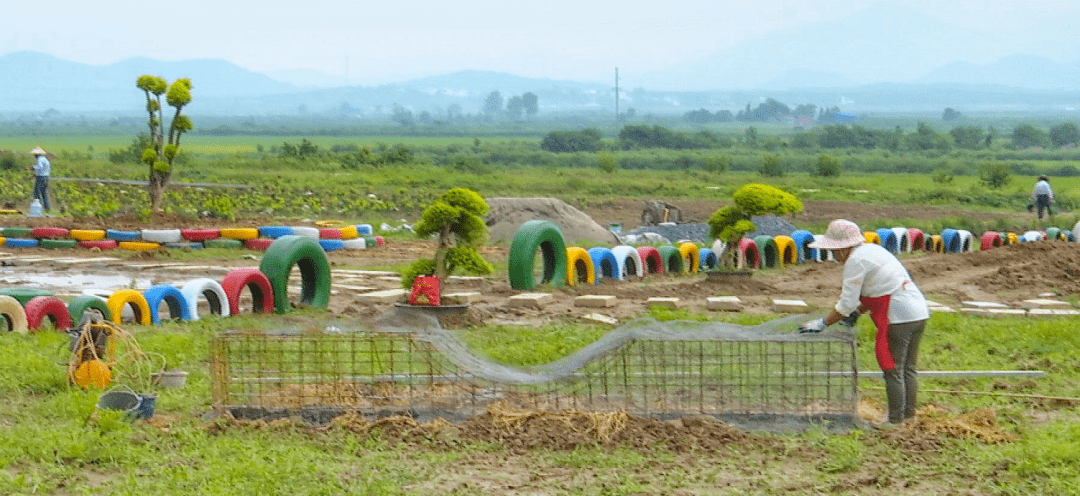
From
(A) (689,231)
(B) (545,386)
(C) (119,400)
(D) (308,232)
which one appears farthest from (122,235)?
(B) (545,386)

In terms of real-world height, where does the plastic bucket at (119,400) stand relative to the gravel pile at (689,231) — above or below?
above

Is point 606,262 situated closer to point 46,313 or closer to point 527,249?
point 527,249

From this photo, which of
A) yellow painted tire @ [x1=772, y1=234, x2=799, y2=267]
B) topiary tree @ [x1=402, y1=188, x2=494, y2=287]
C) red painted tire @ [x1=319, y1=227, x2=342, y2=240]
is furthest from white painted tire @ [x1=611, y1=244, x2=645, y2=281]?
red painted tire @ [x1=319, y1=227, x2=342, y2=240]

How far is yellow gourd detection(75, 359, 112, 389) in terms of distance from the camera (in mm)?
10031

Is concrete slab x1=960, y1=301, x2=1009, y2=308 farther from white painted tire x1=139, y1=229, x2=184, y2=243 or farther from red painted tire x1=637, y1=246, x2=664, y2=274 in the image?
white painted tire x1=139, y1=229, x2=184, y2=243

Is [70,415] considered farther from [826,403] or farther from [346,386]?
[826,403]

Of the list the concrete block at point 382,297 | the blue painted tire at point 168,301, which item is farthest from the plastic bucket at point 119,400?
the concrete block at point 382,297

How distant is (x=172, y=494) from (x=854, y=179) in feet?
156

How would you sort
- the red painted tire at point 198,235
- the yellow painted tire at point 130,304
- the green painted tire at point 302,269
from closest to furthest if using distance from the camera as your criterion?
1. the yellow painted tire at point 130,304
2. the green painted tire at point 302,269
3. the red painted tire at point 198,235

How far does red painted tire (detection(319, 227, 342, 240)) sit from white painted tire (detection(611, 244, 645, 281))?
5945 millimetres

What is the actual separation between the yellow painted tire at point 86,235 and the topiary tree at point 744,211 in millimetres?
9755

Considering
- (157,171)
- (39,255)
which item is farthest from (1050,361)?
(157,171)

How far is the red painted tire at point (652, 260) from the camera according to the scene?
19781mm

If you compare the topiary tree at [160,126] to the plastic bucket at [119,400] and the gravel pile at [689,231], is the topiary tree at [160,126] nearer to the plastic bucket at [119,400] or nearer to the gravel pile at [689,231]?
the gravel pile at [689,231]
